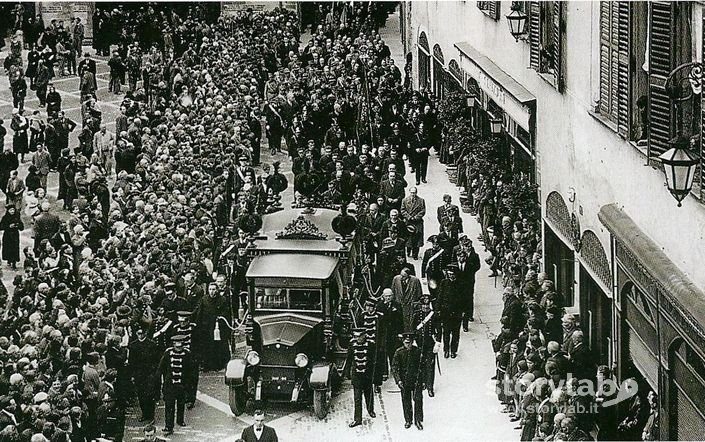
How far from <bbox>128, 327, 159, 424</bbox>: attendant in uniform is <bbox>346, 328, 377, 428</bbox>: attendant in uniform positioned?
289 cm

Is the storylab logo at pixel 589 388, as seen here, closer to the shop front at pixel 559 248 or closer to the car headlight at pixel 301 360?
the car headlight at pixel 301 360

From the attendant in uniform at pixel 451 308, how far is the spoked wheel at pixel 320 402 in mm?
2842

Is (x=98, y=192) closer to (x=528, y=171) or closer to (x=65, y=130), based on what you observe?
(x=65, y=130)

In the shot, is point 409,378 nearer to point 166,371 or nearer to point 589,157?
point 166,371

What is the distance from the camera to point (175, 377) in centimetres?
1938

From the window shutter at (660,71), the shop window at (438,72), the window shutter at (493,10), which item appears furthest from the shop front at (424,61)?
the window shutter at (660,71)

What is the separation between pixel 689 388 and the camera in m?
15.5

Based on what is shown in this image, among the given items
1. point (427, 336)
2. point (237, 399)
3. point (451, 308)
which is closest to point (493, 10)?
point (451, 308)

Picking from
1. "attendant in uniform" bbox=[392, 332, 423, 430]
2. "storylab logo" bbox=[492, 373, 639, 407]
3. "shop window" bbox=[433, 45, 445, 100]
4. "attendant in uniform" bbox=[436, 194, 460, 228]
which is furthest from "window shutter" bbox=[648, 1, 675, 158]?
"shop window" bbox=[433, 45, 445, 100]

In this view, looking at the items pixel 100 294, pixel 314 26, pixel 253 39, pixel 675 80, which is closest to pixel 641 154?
pixel 675 80

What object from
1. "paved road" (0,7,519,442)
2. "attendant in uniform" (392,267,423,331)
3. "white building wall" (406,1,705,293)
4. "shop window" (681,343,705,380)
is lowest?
"paved road" (0,7,519,442)

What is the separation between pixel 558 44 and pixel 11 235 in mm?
12087

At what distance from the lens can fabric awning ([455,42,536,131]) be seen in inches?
996

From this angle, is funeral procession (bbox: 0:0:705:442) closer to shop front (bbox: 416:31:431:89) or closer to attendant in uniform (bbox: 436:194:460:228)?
attendant in uniform (bbox: 436:194:460:228)
